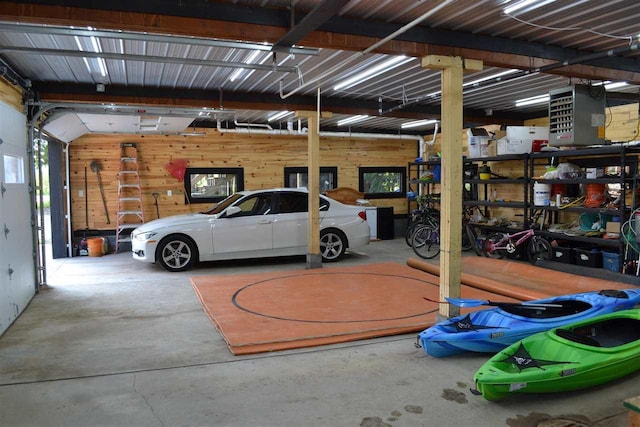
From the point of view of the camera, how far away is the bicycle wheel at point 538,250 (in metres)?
8.73

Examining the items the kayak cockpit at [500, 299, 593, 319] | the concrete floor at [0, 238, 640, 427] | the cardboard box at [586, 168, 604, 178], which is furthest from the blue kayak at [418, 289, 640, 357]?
the cardboard box at [586, 168, 604, 178]

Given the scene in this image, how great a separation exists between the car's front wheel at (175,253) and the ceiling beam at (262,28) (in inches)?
209

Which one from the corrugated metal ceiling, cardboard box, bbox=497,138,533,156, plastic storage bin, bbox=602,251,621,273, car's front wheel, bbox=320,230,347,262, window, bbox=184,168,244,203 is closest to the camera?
the corrugated metal ceiling

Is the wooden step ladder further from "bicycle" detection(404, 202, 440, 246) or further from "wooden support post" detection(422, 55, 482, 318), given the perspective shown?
"wooden support post" detection(422, 55, 482, 318)

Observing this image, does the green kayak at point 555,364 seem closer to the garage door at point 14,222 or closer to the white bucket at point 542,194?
the garage door at point 14,222

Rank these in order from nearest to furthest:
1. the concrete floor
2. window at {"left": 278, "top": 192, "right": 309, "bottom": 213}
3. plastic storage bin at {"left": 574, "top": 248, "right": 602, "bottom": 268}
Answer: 1. the concrete floor
2. plastic storage bin at {"left": 574, "top": 248, "right": 602, "bottom": 268}
3. window at {"left": 278, "top": 192, "right": 309, "bottom": 213}

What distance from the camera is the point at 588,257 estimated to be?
801 cm

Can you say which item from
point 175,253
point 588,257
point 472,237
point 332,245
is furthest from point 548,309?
point 175,253

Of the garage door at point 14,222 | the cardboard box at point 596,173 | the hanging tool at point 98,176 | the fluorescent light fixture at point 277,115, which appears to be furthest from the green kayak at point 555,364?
the hanging tool at point 98,176

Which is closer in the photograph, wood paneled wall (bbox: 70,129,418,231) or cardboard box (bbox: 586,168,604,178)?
cardboard box (bbox: 586,168,604,178)

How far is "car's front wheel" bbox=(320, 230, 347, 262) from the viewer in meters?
9.71

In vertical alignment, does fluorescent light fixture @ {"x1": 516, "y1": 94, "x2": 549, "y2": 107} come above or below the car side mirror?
above

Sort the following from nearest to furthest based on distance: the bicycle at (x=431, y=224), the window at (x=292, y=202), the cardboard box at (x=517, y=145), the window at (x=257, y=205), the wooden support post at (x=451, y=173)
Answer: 1. the wooden support post at (x=451, y=173)
2. the window at (x=257, y=205)
3. the cardboard box at (x=517, y=145)
4. the window at (x=292, y=202)
5. the bicycle at (x=431, y=224)

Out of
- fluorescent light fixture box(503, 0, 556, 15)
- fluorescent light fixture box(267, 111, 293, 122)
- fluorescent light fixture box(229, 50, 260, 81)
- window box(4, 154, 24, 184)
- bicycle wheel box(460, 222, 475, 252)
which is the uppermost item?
fluorescent light fixture box(267, 111, 293, 122)
